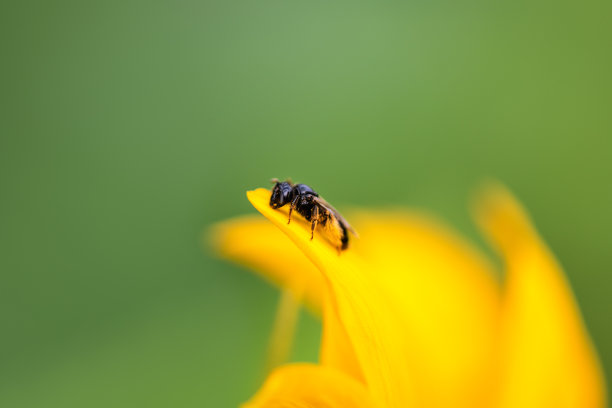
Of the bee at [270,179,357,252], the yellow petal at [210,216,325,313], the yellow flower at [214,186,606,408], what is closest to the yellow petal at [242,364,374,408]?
the yellow flower at [214,186,606,408]

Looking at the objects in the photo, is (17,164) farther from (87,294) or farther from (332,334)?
(332,334)

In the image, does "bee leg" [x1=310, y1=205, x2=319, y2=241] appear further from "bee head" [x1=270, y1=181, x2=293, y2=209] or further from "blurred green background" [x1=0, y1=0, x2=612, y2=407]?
"blurred green background" [x1=0, y1=0, x2=612, y2=407]

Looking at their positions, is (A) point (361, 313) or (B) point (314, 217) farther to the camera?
(B) point (314, 217)

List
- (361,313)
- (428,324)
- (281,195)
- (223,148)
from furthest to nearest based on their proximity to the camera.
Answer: (223,148)
(428,324)
(281,195)
(361,313)

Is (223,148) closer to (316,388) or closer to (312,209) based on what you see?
(312,209)

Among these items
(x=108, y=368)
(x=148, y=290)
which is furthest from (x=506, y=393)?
(x=148, y=290)

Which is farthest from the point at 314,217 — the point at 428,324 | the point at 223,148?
the point at 223,148

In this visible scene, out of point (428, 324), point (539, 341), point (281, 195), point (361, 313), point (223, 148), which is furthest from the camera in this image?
point (223, 148)
